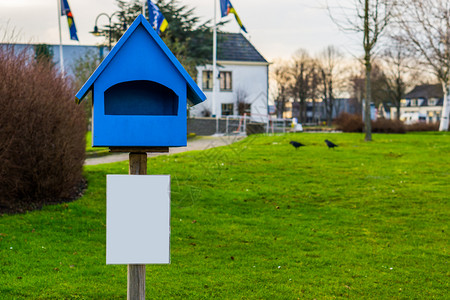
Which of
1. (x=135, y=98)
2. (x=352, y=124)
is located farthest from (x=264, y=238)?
(x=352, y=124)

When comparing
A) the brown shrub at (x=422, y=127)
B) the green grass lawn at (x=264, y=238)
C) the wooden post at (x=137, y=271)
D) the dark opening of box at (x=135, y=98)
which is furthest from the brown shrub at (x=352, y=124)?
the wooden post at (x=137, y=271)

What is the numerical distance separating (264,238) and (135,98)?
464 centimetres

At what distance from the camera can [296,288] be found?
5703 millimetres

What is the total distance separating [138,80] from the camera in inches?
146

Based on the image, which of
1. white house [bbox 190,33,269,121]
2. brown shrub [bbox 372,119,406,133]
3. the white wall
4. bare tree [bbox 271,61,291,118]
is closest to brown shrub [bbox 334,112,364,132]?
brown shrub [bbox 372,119,406,133]

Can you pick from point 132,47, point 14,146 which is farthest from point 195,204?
point 132,47

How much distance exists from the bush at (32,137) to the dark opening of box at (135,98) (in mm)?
4973

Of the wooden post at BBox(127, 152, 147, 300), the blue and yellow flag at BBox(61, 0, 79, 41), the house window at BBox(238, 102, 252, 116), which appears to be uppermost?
the blue and yellow flag at BBox(61, 0, 79, 41)

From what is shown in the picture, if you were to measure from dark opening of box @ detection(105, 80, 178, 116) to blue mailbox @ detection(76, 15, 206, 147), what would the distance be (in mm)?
89

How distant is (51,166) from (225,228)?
3.25m

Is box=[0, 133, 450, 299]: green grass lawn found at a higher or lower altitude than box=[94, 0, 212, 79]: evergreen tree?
lower

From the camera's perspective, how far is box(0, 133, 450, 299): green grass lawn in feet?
18.8

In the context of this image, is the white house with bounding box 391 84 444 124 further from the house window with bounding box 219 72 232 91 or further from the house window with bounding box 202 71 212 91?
the house window with bounding box 202 71 212 91

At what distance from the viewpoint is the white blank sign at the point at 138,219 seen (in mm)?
3391
